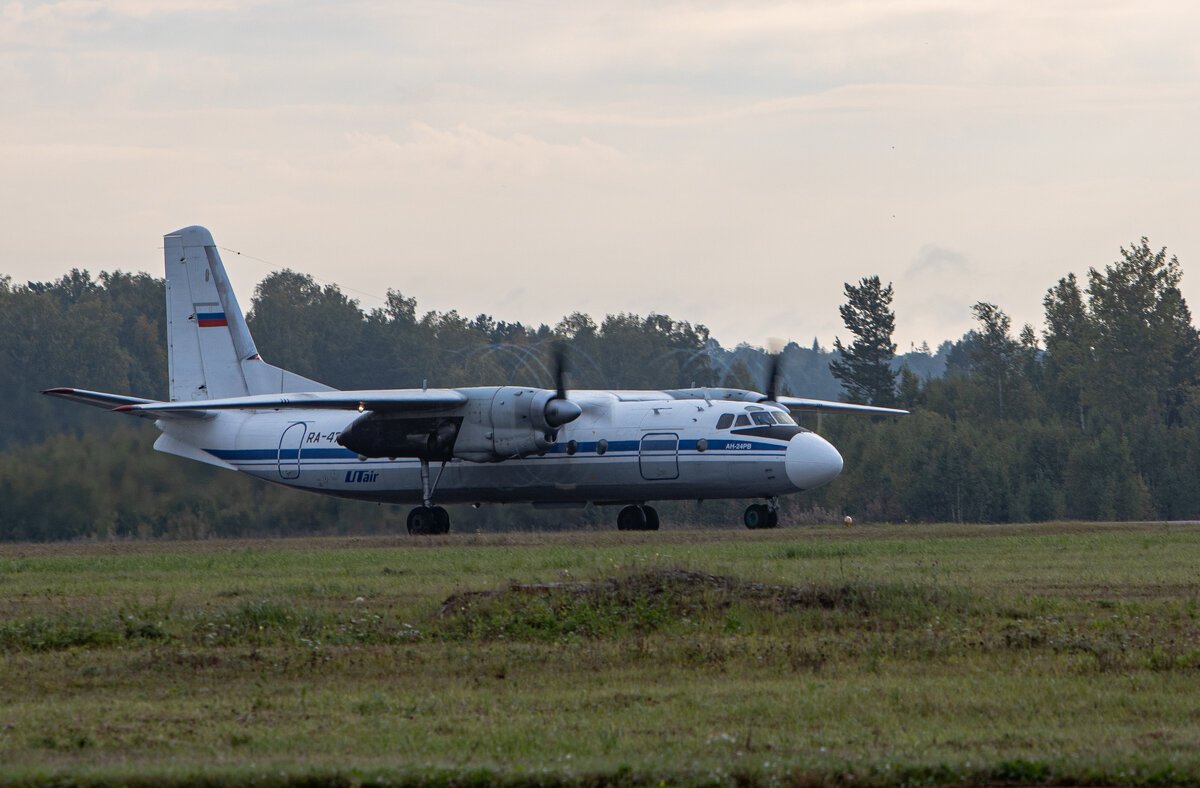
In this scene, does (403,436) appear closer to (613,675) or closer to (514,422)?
(514,422)

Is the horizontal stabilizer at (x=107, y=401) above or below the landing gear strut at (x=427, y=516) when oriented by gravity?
above

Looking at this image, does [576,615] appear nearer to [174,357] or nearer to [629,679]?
[629,679]

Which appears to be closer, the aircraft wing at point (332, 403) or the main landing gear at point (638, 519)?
the aircraft wing at point (332, 403)

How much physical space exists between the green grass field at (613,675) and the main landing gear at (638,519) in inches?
541

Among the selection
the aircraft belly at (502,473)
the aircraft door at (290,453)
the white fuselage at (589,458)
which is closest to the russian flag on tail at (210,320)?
the white fuselage at (589,458)

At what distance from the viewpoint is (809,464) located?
3022 cm

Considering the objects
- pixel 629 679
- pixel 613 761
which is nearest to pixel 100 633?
pixel 629 679

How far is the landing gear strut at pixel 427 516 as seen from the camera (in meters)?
33.1

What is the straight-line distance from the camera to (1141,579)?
712 inches

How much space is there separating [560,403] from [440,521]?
15.2 ft

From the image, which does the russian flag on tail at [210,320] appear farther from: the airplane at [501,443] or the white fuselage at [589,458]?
the white fuselage at [589,458]

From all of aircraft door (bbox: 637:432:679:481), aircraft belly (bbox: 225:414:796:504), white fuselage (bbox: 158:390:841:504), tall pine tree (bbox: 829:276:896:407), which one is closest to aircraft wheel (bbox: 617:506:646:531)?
white fuselage (bbox: 158:390:841:504)

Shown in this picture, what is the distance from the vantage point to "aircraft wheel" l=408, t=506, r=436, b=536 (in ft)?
109

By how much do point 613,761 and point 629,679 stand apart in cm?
323
